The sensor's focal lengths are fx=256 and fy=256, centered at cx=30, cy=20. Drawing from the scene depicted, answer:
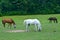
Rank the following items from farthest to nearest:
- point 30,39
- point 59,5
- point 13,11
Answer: point 59,5 < point 13,11 < point 30,39

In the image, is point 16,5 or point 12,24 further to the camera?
point 16,5

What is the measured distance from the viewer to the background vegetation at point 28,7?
6328 centimetres

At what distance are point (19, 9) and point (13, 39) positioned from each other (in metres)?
46.7

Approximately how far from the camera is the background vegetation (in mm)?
63278

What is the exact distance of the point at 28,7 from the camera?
6531 centimetres

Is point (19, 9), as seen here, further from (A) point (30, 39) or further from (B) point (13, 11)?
(A) point (30, 39)

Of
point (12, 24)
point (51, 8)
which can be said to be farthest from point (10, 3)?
point (12, 24)

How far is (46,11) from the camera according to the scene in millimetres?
64750

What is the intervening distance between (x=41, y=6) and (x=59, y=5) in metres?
4.85

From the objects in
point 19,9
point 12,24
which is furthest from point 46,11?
point 12,24

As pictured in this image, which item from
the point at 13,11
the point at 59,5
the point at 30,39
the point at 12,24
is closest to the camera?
the point at 30,39

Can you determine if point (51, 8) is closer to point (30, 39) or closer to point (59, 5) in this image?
point (59, 5)

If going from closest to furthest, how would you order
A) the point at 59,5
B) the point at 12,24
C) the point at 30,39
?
the point at 30,39 < the point at 12,24 < the point at 59,5

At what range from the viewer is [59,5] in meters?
67.2
